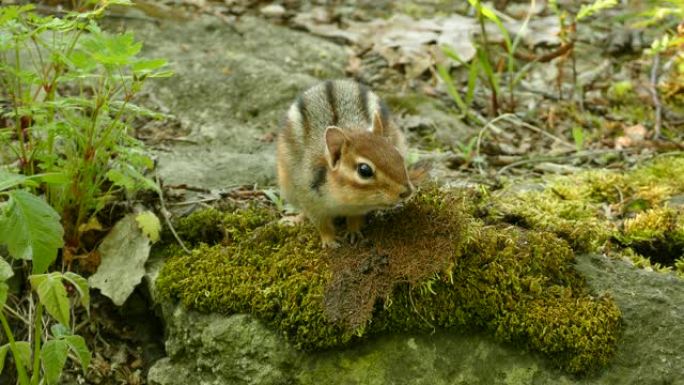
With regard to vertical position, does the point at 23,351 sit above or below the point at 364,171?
below

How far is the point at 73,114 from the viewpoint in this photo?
3.85 meters

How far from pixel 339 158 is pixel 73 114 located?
1.47 meters

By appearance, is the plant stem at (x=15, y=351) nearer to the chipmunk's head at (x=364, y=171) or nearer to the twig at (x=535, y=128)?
the chipmunk's head at (x=364, y=171)

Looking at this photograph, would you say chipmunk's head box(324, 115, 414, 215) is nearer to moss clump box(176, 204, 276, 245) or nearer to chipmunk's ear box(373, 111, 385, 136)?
chipmunk's ear box(373, 111, 385, 136)

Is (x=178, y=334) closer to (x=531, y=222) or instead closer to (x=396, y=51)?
(x=531, y=222)

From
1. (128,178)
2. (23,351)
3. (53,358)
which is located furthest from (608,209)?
(23,351)

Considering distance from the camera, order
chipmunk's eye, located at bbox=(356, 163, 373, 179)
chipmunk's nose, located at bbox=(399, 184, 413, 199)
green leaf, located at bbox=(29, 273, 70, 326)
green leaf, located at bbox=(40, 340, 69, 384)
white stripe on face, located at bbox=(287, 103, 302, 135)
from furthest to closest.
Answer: white stripe on face, located at bbox=(287, 103, 302, 135)
chipmunk's eye, located at bbox=(356, 163, 373, 179)
chipmunk's nose, located at bbox=(399, 184, 413, 199)
green leaf, located at bbox=(40, 340, 69, 384)
green leaf, located at bbox=(29, 273, 70, 326)

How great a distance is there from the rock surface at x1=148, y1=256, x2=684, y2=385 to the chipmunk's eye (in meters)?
0.79

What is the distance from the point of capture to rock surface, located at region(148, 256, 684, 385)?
3.09 m

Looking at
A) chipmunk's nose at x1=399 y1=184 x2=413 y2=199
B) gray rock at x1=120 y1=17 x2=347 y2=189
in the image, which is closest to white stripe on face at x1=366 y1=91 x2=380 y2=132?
chipmunk's nose at x1=399 y1=184 x2=413 y2=199

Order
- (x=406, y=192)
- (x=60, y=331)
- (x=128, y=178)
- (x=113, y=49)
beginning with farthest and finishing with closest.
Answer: (x=128, y=178) < (x=406, y=192) < (x=113, y=49) < (x=60, y=331)

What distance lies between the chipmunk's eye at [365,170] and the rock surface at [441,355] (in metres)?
0.79

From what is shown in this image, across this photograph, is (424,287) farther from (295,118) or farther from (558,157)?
(558,157)

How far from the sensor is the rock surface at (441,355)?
309 centimetres
